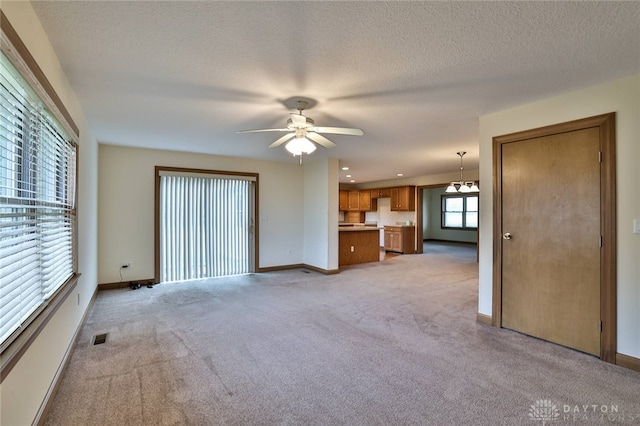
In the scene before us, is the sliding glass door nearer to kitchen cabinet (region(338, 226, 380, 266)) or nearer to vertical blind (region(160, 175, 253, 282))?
vertical blind (region(160, 175, 253, 282))

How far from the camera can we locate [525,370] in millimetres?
2449

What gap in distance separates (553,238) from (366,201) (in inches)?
312

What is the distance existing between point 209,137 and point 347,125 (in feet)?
6.53

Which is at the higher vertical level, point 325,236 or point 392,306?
point 325,236

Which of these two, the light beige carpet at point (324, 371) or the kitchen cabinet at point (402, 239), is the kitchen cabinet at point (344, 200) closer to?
the kitchen cabinet at point (402, 239)

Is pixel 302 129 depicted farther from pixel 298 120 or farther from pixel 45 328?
pixel 45 328

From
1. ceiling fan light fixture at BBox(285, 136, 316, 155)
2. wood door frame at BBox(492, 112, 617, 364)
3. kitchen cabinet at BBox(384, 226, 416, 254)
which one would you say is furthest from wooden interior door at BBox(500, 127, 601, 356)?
kitchen cabinet at BBox(384, 226, 416, 254)

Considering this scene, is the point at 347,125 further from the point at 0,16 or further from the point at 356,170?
the point at 356,170

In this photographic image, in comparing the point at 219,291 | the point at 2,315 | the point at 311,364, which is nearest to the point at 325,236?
the point at 219,291

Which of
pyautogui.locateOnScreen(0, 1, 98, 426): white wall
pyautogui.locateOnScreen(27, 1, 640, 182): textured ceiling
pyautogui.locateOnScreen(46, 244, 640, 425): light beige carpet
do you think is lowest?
pyautogui.locateOnScreen(46, 244, 640, 425): light beige carpet

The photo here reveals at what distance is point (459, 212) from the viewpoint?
41.2ft

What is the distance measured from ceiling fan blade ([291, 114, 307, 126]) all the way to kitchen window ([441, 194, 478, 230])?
10679mm

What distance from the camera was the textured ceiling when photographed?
5.62ft

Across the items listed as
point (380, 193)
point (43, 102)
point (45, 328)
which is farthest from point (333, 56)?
point (380, 193)
